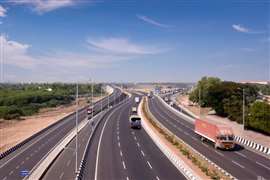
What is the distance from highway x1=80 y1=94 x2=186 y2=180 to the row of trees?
2169 centimetres

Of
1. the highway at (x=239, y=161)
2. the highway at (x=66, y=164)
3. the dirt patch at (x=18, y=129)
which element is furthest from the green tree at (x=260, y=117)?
the dirt patch at (x=18, y=129)

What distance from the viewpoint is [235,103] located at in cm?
9969

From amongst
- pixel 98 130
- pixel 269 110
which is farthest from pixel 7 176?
pixel 269 110

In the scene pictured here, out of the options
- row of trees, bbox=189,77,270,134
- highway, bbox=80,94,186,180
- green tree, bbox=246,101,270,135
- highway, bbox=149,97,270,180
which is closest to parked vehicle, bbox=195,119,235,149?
highway, bbox=149,97,270,180

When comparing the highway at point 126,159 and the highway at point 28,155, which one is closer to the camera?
the highway at point 126,159

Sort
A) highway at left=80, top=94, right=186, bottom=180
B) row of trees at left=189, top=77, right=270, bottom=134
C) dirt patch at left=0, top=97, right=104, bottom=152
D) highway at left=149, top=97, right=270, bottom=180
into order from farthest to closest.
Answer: dirt patch at left=0, top=97, right=104, bottom=152 → row of trees at left=189, top=77, right=270, bottom=134 → highway at left=149, top=97, right=270, bottom=180 → highway at left=80, top=94, right=186, bottom=180

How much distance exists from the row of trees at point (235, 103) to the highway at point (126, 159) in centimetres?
2169

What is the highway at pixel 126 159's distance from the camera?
38.3 m

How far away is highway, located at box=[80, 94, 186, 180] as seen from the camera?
3831 centimetres

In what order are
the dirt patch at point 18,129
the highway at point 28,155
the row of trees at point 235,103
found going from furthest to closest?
the dirt patch at point 18,129
the row of trees at point 235,103
the highway at point 28,155

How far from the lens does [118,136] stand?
69188 mm

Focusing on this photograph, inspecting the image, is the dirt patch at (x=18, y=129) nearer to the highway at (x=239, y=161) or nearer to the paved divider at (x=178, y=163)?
the paved divider at (x=178, y=163)

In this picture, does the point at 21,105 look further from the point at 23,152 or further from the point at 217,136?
the point at 217,136

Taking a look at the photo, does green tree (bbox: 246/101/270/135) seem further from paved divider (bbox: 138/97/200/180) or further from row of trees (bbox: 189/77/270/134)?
paved divider (bbox: 138/97/200/180)
